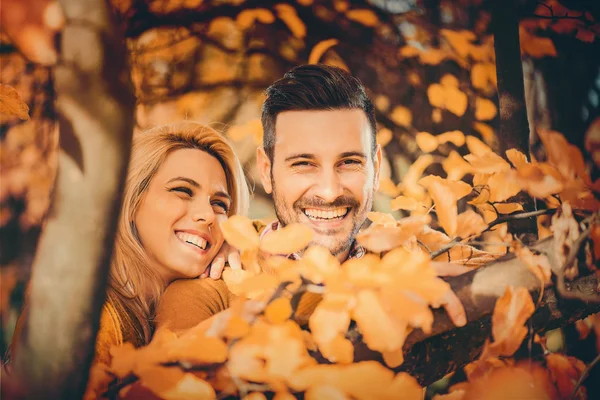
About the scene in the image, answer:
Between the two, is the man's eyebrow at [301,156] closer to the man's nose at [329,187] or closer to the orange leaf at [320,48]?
the man's nose at [329,187]

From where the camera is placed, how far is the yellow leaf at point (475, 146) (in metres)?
2.05

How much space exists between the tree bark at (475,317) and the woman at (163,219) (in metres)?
0.87

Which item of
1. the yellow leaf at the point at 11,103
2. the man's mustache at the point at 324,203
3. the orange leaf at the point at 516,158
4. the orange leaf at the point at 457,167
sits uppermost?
the yellow leaf at the point at 11,103

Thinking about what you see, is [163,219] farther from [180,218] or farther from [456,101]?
[456,101]

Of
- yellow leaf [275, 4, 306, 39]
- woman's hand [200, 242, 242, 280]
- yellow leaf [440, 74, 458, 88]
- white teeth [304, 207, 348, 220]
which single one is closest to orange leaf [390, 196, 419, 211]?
white teeth [304, 207, 348, 220]

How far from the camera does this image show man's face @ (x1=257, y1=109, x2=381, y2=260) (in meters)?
1.87

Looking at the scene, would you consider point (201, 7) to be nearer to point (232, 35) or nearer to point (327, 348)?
point (232, 35)

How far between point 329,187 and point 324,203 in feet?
0.28

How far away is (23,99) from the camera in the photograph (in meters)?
1.87

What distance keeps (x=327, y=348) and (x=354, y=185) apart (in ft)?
2.59

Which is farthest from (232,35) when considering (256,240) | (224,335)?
(224,335)

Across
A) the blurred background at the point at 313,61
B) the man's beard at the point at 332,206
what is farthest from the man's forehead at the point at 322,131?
the blurred background at the point at 313,61

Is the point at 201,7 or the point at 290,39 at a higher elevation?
the point at 201,7

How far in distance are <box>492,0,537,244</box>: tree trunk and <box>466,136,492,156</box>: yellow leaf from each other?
0.42 feet
